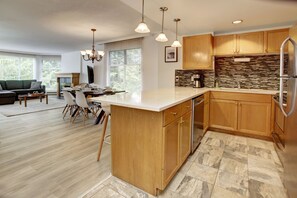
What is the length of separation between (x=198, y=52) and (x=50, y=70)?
9.16 m

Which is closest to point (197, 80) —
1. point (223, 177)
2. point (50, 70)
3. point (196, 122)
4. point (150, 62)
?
point (196, 122)

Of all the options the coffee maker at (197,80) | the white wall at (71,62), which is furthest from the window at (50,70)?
the coffee maker at (197,80)

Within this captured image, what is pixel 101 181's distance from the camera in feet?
6.08

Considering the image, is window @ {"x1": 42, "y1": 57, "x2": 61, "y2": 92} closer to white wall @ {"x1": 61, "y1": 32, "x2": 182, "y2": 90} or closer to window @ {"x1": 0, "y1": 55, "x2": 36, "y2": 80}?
window @ {"x1": 0, "y1": 55, "x2": 36, "y2": 80}

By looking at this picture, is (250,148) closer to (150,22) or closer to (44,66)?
(150,22)

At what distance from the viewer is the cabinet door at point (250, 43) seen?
3.21 metres

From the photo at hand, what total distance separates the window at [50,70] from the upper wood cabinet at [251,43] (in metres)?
9.27

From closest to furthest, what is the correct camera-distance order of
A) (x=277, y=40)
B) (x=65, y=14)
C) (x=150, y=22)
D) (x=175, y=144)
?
(x=175, y=144)
(x=277, y=40)
(x=65, y=14)
(x=150, y=22)

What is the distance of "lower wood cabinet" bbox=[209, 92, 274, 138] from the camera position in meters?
3.03

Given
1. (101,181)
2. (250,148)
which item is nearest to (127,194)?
(101,181)

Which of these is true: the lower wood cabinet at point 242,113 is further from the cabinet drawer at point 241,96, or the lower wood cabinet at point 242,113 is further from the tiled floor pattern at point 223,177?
the tiled floor pattern at point 223,177

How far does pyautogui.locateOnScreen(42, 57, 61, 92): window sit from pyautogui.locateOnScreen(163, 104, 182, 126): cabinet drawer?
9988 mm

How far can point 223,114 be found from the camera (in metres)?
3.42

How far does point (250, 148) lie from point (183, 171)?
1.43 meters
